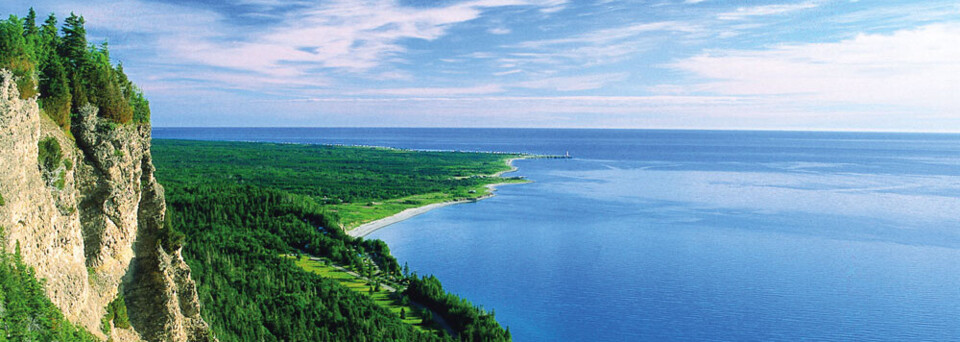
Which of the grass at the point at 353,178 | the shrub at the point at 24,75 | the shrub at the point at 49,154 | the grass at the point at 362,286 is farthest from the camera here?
the grass at the point at 353,178

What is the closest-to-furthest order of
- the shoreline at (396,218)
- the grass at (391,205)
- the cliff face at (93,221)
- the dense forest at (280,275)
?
the cliff face at (93,221)
the dense forest at (280,275)
the shoreline at (396,218)
the grass at (391,205)

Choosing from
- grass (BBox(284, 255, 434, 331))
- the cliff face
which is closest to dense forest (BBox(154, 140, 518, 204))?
grass (BBox(284, 255, 434, 331))

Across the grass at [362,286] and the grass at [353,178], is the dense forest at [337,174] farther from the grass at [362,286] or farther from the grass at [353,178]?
the grass at [362,286]

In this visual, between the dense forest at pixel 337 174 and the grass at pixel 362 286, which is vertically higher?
the dense forest at pixel 337 174

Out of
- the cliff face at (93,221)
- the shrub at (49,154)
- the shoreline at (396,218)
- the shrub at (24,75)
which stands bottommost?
the shoreline at (396,218)

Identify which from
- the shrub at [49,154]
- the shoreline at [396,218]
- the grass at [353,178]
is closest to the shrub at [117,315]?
the shrub at [49,154]

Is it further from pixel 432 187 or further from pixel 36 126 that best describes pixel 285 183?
pixel 36 126

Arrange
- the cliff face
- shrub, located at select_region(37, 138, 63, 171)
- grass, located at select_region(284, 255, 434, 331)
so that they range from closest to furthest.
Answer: the cliff face, shrub, located at select_region(37, 138, 63, 171), grass, located at select_region(284, 255, 434, 331)

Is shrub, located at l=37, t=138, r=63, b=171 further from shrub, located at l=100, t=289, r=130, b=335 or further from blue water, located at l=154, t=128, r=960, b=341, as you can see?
blue water, located at l=154, t=128, r=960, b=341
